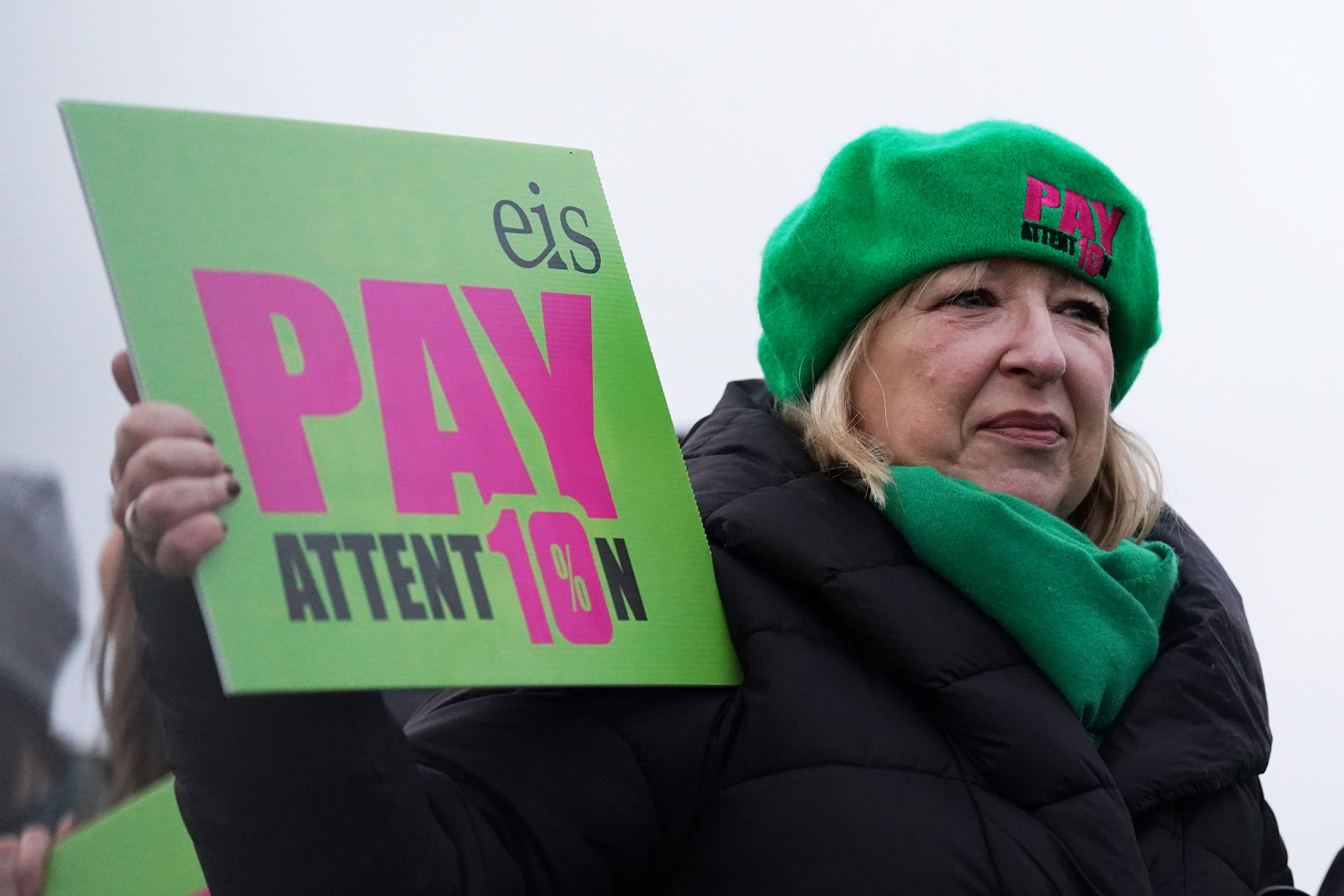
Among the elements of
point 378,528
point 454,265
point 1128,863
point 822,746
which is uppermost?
point 454,265

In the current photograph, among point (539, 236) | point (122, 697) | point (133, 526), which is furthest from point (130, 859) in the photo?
point (539, 236)

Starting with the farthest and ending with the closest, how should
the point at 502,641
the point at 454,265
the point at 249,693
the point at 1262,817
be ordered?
1. the point at 1262,817
2. the point at 454,265
3. the point at 502,641
4. the point at 249,693

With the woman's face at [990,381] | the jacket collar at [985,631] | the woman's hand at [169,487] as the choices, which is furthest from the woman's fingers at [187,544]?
the woman's face at [990,381]

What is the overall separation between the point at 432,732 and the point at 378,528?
0.76 ft

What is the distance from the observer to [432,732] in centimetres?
104

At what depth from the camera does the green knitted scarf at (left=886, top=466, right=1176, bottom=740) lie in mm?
1229

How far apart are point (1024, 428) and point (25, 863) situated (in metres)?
1.02

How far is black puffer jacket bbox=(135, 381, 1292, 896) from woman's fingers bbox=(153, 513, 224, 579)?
0.04 metres

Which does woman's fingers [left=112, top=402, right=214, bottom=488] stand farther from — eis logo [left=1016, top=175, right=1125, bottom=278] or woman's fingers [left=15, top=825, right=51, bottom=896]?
eis logo [left=1016, top=175, right=1125, bottom=278]

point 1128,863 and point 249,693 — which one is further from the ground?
point 249,693

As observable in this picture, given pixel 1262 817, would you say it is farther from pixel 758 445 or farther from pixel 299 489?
pixel 299 489

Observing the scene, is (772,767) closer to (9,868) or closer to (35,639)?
(9,868)

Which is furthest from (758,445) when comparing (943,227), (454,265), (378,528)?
(378,528)

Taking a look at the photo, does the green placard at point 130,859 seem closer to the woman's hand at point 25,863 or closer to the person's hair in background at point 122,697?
the woman's hand at point 25,863
